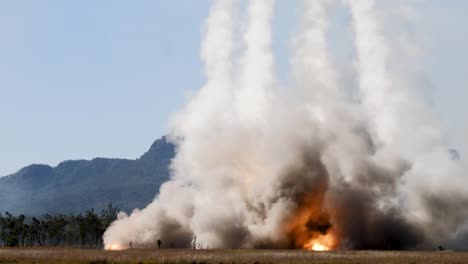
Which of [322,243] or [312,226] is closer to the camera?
[322,243]

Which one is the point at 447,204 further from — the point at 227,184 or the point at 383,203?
the point at 227,184

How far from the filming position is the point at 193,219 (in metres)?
138

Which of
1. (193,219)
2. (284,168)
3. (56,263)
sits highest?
(284,168)

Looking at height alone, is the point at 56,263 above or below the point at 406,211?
below

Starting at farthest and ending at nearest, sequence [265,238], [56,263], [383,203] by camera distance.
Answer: [383,203], [265,238], [56,263]

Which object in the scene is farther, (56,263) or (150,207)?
(150,207)

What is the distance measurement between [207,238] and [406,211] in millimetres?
39830

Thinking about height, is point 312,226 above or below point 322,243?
above

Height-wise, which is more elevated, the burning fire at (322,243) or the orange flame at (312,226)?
the orange flame at (312,226)

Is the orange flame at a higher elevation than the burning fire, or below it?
higher

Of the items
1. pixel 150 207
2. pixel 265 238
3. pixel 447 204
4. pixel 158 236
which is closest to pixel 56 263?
pixel 265 238

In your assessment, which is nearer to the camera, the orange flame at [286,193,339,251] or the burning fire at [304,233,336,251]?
the burning fire at [304,233,336,251]

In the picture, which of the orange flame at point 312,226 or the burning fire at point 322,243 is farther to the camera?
the orange flame at point 312,226

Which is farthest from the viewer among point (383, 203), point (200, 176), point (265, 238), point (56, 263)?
point (200, 176)
